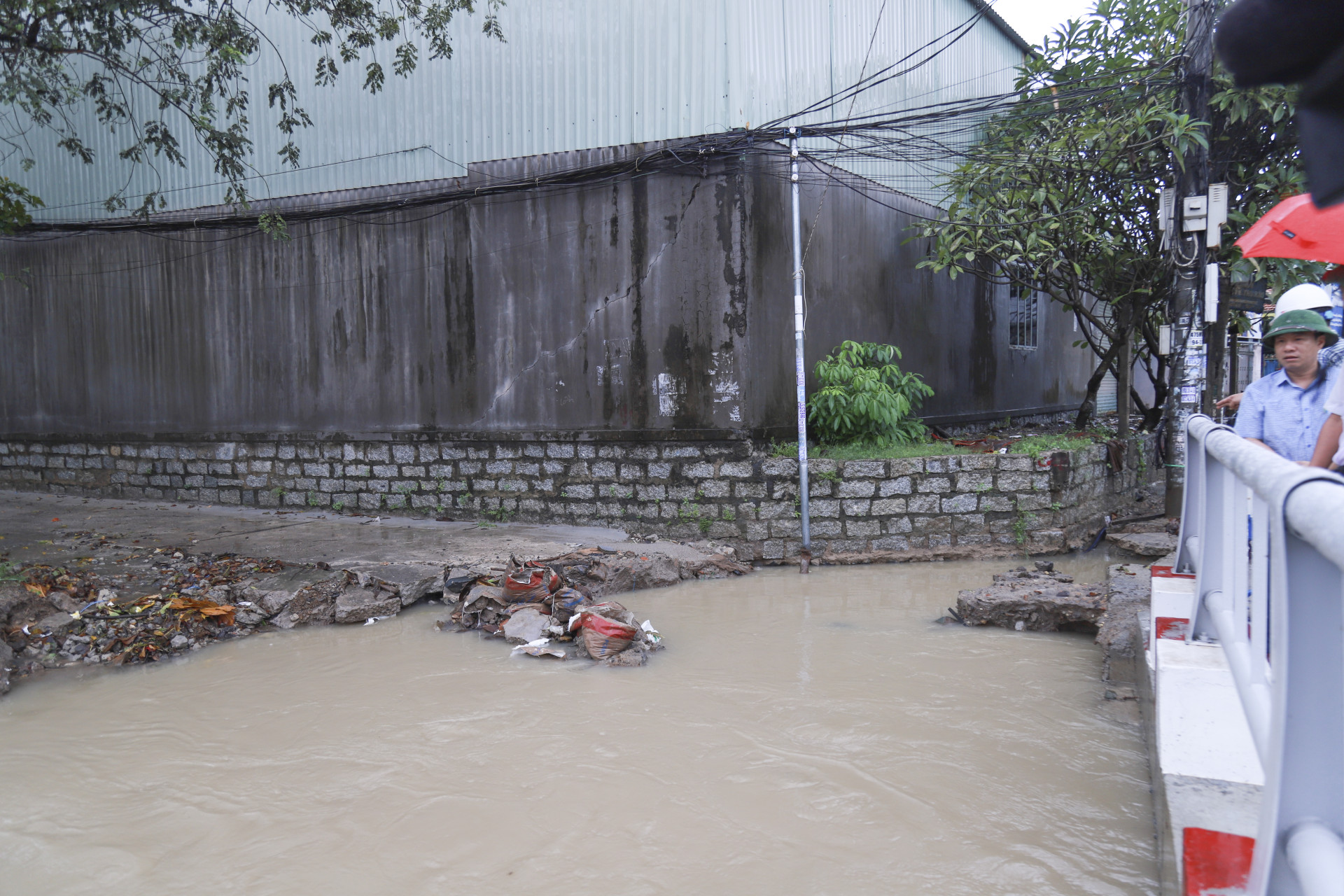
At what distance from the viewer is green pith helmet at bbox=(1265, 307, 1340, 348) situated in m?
3.68

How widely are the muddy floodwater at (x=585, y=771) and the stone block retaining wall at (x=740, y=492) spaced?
232 cm

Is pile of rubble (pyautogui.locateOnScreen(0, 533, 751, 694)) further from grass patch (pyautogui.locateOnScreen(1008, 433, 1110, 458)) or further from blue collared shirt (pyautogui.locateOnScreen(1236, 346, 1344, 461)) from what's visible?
blue collared shirt (pyautogui.locateOnScreen(1236, 346, 1344, 461))

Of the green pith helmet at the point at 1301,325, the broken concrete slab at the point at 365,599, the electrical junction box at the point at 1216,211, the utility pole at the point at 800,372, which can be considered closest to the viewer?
the green pith helmet at the point at 1301,325

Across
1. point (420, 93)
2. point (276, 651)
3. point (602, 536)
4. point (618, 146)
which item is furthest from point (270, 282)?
point (276, 651)

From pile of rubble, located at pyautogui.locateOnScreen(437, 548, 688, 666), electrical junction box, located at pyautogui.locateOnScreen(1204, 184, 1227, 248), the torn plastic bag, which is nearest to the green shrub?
pile of rubble, located at pyautogui.locateOnScreen(437, 548, 688, 666)

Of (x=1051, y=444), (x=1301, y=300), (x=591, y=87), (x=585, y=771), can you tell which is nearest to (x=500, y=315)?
(x=591, y=87)

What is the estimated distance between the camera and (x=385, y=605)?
628cm

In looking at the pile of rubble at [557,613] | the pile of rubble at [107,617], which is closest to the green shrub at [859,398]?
the pile of rubble at [557,613]

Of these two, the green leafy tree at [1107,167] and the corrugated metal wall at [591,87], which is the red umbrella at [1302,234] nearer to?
the green leafy tree at [1107,167]

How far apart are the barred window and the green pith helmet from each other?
8516 millimetres

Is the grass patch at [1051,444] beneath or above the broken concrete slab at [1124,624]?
above

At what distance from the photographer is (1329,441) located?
10.9 feet

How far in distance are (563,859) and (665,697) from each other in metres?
1.62

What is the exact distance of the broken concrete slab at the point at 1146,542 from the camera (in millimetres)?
Result: 7441
